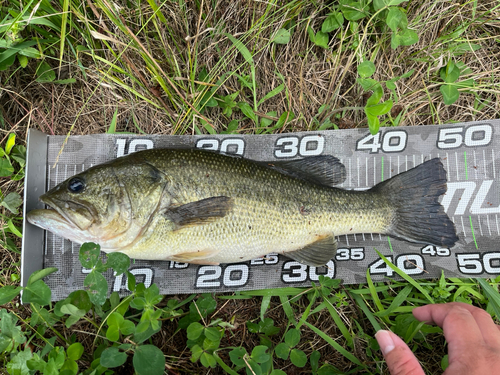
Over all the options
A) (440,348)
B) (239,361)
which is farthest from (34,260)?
(440,348)

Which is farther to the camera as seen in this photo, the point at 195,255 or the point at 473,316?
the point at 195,255

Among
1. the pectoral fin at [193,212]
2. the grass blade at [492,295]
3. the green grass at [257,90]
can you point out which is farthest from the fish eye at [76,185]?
the grass blade at [492,295]

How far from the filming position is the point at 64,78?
9.75 feet

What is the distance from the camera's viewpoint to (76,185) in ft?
7.63

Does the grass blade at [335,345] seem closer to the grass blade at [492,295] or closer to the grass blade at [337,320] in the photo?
the grass blade at [337,320]

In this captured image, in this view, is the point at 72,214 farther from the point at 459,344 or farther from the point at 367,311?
the point at 459,344

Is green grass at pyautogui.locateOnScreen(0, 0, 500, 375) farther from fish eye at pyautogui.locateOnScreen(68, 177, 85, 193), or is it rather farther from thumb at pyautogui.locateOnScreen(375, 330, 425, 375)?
fish eye at pyautogui.locateOnScreen(68, 177, 85, 193)

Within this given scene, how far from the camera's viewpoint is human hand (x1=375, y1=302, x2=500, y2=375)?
6.66 ft

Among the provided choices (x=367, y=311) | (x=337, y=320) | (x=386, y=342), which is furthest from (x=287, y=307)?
(x=386, y=342)

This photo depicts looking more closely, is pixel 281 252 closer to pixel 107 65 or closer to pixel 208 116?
pixel 208 116

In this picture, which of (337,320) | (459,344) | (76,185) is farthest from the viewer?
(337,320)

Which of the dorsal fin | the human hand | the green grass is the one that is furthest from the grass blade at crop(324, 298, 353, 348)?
the dorsal fin

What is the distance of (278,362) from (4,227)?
105 inches

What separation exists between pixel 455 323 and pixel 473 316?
185 mm
